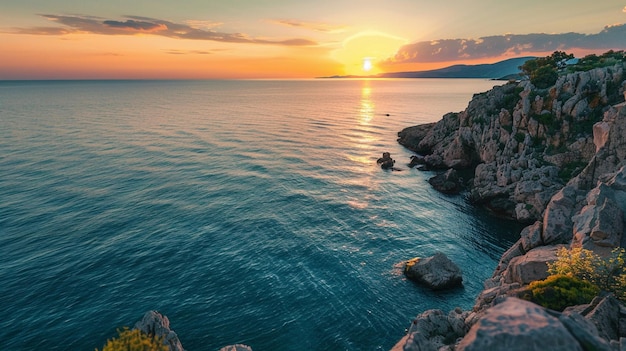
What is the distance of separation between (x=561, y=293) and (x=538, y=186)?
57.0 metres

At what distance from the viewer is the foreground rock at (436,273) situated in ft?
162

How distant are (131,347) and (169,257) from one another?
Result: 3342 centimetres

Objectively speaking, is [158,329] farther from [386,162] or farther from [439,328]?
[386,162]

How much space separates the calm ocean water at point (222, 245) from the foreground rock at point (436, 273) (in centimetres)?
143

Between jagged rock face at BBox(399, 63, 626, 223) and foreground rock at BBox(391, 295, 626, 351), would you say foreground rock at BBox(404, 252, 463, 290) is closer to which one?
jagged rock face at BBox(399, 63, 626, 223)

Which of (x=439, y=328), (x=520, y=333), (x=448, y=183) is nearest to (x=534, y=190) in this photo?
(x=448, y=183)

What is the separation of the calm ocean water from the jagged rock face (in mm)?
8882

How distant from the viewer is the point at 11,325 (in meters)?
40.0

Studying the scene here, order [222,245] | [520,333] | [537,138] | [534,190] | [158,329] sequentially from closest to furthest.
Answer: [520,333] < [158,329] < [222,245] < [534,190] < [537,138]

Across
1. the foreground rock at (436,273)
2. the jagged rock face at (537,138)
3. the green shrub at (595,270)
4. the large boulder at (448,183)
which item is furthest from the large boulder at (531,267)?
the large boulder at (448,183)

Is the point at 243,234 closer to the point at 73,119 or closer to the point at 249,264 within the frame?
the point at 249,264

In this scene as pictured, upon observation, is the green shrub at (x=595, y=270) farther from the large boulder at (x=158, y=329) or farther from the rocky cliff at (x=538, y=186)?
the large boulder at (x=158, y=329)

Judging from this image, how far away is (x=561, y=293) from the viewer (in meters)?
27.2

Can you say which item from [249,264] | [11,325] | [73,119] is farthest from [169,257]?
[73,119]
